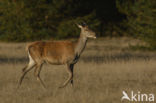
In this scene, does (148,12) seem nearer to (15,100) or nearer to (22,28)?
(22,28)

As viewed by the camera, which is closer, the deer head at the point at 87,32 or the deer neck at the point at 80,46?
the deer neck at the point at 80,46

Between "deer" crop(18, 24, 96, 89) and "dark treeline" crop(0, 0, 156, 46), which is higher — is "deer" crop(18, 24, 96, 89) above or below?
above

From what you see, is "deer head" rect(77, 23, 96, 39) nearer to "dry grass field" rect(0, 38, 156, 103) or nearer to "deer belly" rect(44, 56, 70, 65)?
"deer belly" rect(44, 56, 70, 65)

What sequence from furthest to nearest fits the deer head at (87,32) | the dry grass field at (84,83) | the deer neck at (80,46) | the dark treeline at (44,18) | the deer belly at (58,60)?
the dark treeline at (44,18) → the deer head at (87,32) → the deer neck at (80,46) → the deer belly at (58,60) → the dry grass field at (84,83)

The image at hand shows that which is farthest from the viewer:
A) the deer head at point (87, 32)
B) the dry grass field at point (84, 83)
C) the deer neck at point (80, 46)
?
the deer head at point (87, 32)

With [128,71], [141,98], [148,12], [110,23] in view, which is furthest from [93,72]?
[110,23]

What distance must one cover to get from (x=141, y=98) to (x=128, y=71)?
5.12 meters

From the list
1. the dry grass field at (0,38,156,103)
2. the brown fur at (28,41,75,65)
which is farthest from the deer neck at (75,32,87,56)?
the dry grass field at (0,38,156,103)

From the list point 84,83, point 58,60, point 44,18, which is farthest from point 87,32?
point 44,18

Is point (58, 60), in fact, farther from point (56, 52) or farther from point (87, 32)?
point (87, 32)

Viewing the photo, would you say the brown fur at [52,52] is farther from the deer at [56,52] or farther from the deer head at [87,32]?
the deer head at [87,32]

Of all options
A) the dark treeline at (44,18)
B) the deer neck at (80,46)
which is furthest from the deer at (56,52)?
the dark treeline at (44,18)

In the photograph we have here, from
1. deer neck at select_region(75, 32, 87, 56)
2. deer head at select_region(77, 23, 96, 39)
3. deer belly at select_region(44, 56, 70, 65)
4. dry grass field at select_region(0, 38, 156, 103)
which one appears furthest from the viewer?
deer head at select_region(77, 23, 96, 39)

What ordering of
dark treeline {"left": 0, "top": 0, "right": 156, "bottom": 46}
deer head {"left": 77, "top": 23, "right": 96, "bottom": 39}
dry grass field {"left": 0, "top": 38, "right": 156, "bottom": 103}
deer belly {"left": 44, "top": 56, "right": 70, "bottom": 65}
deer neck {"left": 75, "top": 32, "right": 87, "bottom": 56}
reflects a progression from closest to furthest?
dry grass field {"left": 0, "top": 38, "right": 156, "bottom": 103} < deer belly {"left": 44, "top": 56, "right": 70, "bottom": 65} < deer neck {"left": 75, "top": 32, "right": 87, "bottom": 56} < deer head {"left": 77, "top": 23, "right": 96, "bottom": 39} < dark treeline {"left": 0, "top": 0, "right": 156, "bottom": 46}
